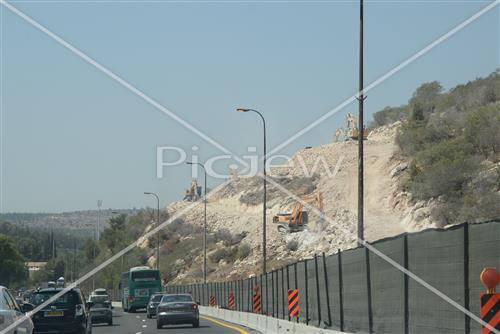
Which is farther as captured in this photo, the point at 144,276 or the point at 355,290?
the point at 144,276

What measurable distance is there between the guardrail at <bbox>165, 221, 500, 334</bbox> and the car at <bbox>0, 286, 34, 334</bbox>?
24.3 feet

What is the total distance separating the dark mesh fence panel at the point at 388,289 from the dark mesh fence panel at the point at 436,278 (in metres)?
0.82

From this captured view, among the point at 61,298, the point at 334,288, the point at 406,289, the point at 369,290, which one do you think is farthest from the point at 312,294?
the point at 406,289

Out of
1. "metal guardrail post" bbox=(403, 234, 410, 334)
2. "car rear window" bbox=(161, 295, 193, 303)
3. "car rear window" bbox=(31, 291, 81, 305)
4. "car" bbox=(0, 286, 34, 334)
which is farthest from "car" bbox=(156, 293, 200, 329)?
"metal guardrail post" bbox=(403, 234, 410, 334)

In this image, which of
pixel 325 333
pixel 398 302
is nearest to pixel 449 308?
pixel 398 302

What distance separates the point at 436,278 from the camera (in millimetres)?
17859

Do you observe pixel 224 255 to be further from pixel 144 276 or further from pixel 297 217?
pixel 144 276

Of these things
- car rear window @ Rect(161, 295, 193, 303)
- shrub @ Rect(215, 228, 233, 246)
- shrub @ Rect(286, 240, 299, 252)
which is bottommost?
car rear window @ Rect(161, 295, 193, 303)

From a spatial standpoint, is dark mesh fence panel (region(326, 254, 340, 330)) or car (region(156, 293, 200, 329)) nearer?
dark mesh fence panel (region(326, 254, 340, 330))

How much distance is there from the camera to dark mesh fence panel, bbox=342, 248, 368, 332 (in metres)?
24.2

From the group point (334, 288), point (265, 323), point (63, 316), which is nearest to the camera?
point (63, 316)

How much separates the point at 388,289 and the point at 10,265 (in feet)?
466

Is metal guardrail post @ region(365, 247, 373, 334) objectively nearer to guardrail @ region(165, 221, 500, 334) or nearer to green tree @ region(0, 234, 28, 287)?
guardrail @ region(165, 221, 500, 334)

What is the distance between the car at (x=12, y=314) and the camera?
1646 cm
